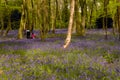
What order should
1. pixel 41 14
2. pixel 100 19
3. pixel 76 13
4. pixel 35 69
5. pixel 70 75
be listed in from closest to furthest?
pixel 70 75 < pixel 35 69 < pixel 41 14 < pixel 76 13 < pixel 100 19

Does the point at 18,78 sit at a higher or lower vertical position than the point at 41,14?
lower

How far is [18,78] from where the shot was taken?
6320 millimetres

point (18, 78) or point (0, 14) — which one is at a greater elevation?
point (0, 14)

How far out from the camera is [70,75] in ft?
22.3

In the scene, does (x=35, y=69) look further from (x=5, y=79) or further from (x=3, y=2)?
(x=3, y=2)

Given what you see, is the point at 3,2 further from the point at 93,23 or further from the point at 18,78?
the point at 93,23

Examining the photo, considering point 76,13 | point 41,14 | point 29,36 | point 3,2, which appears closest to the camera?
point 41,14

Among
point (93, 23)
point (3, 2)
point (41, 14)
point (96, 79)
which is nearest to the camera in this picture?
point (96, 79)

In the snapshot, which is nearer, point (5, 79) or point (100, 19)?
point (5, 79)

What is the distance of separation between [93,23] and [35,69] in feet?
177

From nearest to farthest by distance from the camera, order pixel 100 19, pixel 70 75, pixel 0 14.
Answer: pixel 70 75
pixel 0 14
pixel 100 19

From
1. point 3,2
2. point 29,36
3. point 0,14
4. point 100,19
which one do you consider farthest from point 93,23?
point 29,36

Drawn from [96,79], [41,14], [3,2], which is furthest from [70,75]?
[3,2]

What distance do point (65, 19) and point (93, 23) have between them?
730 cm
